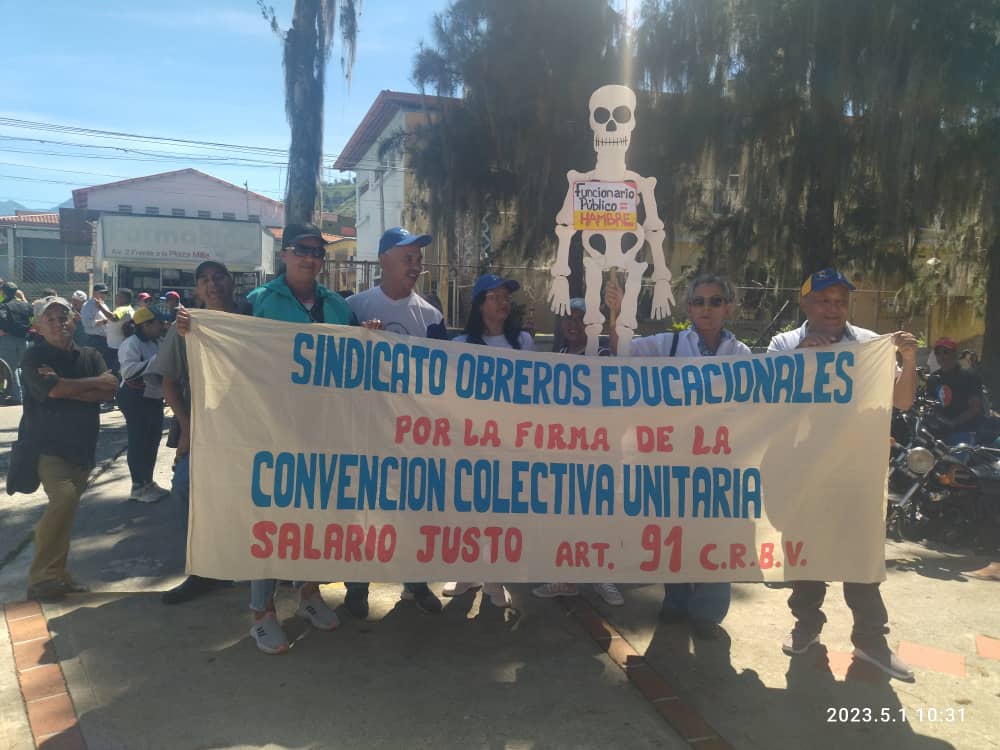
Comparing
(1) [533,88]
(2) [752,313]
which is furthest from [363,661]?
(2) [752,313]

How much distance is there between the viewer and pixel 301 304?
3963mm

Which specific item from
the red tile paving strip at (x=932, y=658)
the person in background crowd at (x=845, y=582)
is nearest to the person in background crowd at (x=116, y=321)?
the person in background crowd at (x=845, y=582)

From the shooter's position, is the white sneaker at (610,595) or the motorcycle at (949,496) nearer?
the white sneaker at (610,595)

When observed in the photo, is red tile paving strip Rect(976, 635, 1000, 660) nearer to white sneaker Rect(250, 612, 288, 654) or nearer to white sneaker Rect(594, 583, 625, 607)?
white sneaker Rect(594, 583, 625, 607)

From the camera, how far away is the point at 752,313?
54.5 ft

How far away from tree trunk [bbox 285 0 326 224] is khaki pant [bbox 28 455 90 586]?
8196 millimetres

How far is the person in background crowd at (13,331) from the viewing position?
12.1 meters

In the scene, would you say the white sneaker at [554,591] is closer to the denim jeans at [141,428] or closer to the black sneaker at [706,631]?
the black sneaker at [706,631]

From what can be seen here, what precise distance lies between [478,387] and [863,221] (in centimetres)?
977

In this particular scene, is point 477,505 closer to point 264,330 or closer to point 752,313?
point 264,330

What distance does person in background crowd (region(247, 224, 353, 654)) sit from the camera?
3.78 metres

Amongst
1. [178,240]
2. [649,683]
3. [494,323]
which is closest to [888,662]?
[649,683]

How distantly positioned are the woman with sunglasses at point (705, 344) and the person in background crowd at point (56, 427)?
2.95 metres
